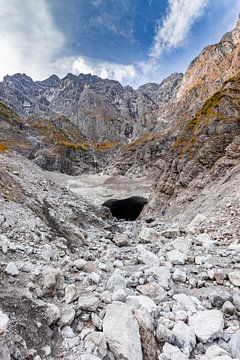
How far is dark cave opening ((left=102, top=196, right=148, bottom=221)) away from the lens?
48666mm

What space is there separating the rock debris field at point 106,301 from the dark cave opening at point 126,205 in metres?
36.4

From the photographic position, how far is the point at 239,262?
10.9m

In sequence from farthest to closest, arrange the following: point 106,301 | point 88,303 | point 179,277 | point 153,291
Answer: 1. point 179,277
2. point 153,291
3. point 106,301
4. point 88,303

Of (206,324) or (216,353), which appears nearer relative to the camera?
(216,353)

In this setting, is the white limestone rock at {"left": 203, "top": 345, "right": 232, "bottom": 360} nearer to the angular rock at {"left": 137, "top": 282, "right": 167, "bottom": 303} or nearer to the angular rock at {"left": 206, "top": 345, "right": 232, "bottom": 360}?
the angular rock at {"left": 206, "top": 345, "right": 232, "bottom": 360}

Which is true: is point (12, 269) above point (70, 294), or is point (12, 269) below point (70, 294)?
above

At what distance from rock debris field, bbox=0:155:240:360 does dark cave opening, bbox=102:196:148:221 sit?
3637 cm

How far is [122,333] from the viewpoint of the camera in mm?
5227

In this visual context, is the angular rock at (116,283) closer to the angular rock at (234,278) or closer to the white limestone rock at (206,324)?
the white limestone rock at (206,324)

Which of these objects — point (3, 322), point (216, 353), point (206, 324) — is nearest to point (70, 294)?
→ point (3, 322)

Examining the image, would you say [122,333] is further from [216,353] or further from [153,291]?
[153,291]

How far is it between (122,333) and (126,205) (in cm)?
4880

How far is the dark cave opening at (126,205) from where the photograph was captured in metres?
48.7

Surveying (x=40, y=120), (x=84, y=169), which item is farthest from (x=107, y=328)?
(x=40, y=120)
